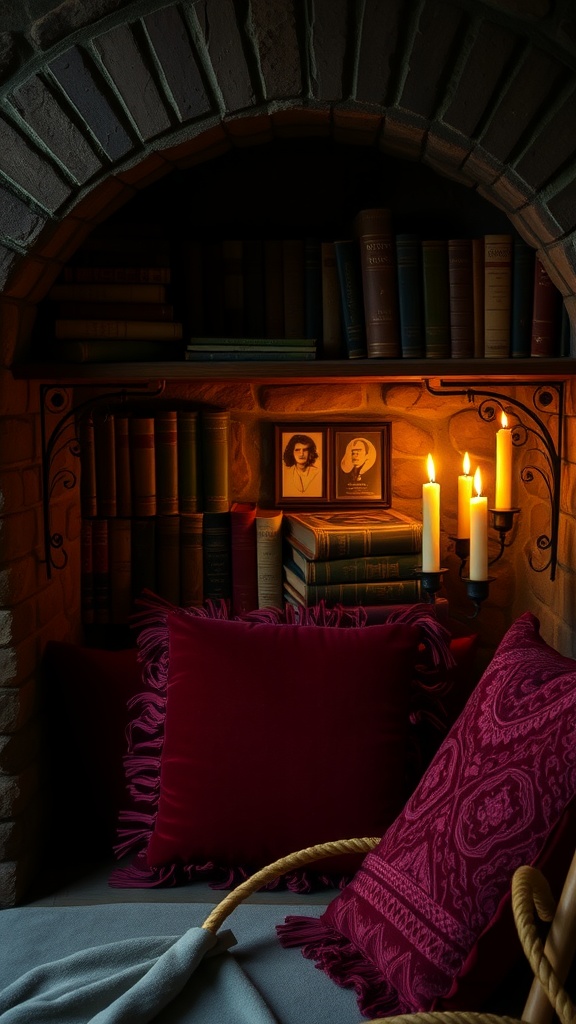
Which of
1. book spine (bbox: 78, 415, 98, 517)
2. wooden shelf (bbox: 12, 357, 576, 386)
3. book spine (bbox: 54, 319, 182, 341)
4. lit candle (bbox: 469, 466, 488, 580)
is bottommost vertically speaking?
lit candle (bbox: 469, 466, 488, 580)

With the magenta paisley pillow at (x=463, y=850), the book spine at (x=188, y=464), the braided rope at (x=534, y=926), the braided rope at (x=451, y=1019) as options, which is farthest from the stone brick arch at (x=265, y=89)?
the braided rope at (x=451, y=1019)

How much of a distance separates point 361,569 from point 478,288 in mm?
588

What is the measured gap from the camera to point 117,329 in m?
1.71

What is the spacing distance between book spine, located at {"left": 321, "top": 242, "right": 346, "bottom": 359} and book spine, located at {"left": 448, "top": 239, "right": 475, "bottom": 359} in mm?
220

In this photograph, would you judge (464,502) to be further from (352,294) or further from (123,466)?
(123,466)

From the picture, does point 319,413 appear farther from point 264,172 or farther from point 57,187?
point 57,187

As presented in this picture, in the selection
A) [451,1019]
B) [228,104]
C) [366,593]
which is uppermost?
[228,104]

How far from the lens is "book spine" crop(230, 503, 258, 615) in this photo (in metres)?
1.92

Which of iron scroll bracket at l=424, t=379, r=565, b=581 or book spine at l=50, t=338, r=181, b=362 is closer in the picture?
book spine at l=50, t=338, r=181, b=362

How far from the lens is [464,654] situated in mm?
1752

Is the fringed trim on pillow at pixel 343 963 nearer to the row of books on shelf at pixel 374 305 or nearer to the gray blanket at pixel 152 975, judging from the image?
the gray blanket at pixel 152 975

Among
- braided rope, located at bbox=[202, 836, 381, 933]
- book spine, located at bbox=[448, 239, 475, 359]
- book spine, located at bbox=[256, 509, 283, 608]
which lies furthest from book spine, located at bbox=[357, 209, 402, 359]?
braided rope, located at bbox=[202, 836, 381, 933]

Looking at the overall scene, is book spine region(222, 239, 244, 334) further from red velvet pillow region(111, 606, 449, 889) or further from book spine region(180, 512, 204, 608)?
red velvet pillow region(111, 606, 449, 889)

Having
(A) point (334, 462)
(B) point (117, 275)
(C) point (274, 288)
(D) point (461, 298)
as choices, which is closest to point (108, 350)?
(B) point (117, 275)
